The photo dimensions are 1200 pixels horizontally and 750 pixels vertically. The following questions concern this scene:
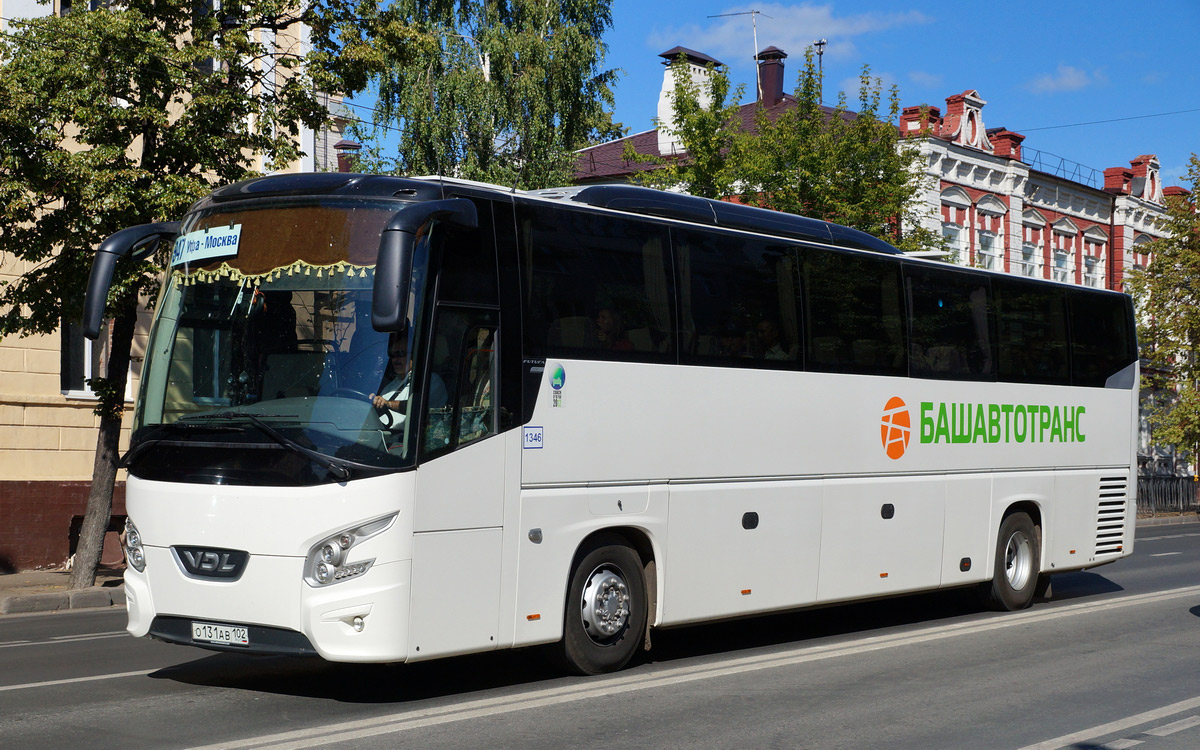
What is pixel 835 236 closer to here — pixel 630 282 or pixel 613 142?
pixel 630 282

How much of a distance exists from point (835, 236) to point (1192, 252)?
32.0 meters

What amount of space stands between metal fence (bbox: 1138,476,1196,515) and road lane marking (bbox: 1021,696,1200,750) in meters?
33.7

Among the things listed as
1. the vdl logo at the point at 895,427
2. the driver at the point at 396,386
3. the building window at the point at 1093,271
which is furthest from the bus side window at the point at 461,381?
the building window at the point at 1093,271

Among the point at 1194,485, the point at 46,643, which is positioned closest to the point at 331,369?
the point at 46,643

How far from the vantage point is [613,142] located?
147 feet

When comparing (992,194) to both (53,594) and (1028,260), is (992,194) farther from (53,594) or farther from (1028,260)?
(53,594)

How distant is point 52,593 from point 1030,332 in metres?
11.6

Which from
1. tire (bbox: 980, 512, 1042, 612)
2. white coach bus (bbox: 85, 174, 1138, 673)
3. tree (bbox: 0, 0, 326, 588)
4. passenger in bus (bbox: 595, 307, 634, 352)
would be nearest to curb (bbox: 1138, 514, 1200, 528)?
tire (bbox: 980, 512, 1042, 612)

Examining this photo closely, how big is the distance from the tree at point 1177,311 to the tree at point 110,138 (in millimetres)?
31211

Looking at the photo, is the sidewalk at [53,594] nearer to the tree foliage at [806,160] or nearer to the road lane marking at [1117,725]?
the road lane marking at [1117,725]

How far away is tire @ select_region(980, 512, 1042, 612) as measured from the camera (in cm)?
1339

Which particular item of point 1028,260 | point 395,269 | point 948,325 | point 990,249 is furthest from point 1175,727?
point 1028,260

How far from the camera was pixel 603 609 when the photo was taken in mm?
9109

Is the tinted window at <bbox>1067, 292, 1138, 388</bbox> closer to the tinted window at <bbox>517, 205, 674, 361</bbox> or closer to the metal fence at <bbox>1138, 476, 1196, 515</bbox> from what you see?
the tinted window at <bbox>517, 205, 674, 361</bbox>
